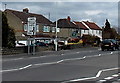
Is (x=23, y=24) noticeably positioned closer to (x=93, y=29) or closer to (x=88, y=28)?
(x=88, y=28)

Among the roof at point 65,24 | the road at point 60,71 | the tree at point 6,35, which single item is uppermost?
Result: the roof at point 65,24

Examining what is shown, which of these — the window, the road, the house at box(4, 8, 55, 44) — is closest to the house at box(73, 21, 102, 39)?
the house at box(4, 8, 55, 44)

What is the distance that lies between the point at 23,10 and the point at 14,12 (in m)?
6.41

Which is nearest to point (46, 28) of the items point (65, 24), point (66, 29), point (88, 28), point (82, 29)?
point (66, 29)

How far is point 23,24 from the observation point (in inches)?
2324

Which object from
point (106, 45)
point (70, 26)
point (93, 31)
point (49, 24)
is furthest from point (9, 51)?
point (93, 31)

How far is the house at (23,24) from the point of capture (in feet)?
194

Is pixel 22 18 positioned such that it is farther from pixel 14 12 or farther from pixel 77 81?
pixel 77 81

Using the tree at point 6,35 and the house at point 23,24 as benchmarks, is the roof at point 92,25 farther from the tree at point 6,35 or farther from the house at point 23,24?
A: the tree at point 6,35

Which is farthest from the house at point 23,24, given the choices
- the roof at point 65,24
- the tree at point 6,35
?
the tree at point 6,35

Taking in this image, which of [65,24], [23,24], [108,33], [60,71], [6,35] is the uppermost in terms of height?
[65,24]

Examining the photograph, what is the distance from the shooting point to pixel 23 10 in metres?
67.9

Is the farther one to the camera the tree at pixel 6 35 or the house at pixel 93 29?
Result: the house at pixel 93 29

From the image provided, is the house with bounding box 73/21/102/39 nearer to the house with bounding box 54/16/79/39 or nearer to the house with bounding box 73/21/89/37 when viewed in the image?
the house with bounding box 73/21/89/37
